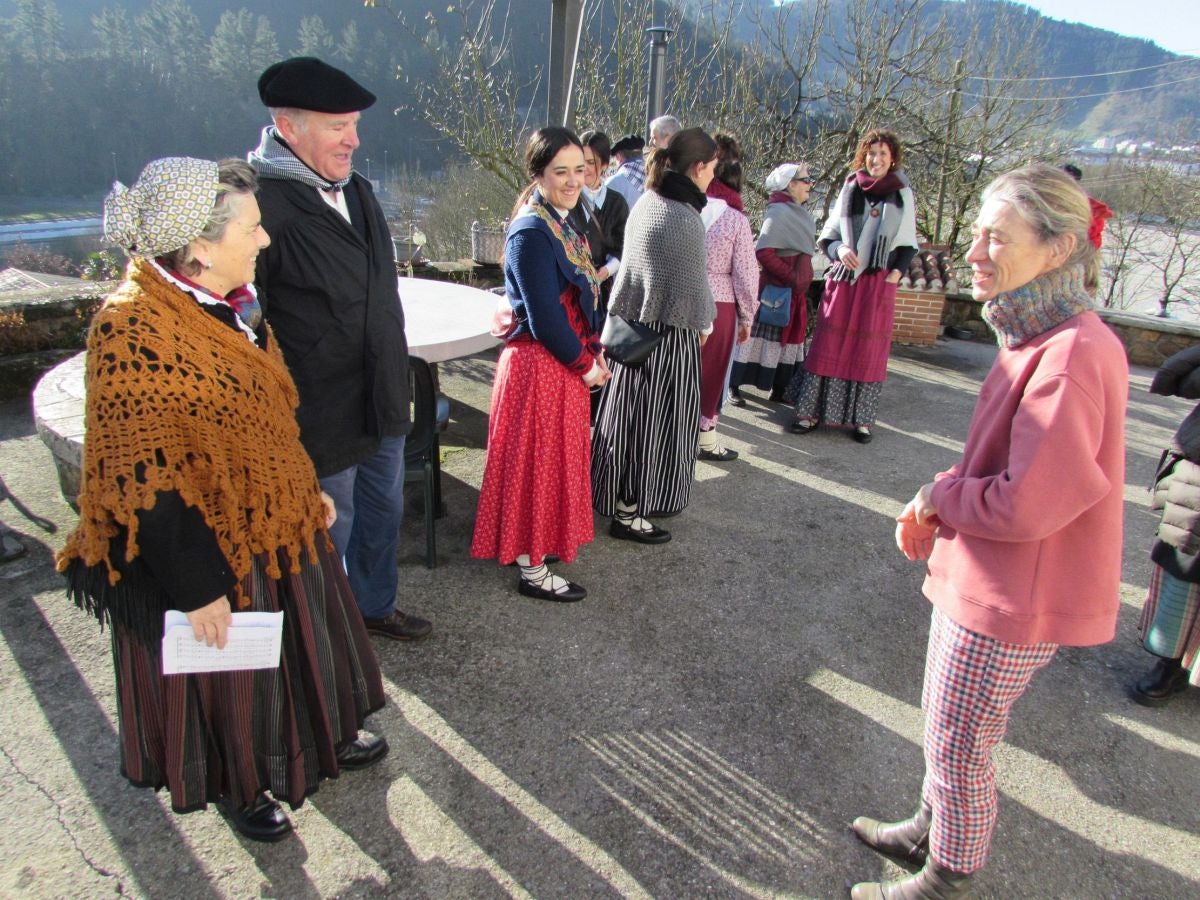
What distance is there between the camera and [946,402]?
19.0ft

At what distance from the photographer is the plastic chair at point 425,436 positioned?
290cm

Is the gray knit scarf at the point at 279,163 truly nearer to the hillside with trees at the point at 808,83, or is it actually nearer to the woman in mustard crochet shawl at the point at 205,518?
the woman in mustard crochet shawl at the point at 205,518

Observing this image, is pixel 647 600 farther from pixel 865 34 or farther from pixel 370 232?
pixel 865 34

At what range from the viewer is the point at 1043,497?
1.37 m

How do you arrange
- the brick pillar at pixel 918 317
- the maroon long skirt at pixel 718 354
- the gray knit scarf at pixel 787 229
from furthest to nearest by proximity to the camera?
the brick pillar at pixel 918 317
the gray knit scarf at pixel 787 229
the maroon long skirt at pixel 718 354

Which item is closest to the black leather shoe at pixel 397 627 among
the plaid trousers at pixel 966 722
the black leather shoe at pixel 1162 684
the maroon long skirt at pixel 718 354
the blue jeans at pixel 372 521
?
the blue jeans at pixel 372 521

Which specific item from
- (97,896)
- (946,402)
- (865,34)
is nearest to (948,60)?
(865,34)

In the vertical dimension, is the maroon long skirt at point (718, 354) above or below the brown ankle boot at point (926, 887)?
above

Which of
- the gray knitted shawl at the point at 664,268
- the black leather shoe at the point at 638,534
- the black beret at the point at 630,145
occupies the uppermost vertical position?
the black beret at the point at 630,145

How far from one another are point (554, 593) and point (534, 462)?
1.78 ft

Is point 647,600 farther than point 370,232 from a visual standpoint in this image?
Yes

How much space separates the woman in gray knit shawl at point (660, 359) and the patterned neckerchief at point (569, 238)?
36 centimetres

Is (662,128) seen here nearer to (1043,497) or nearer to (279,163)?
(279,163)

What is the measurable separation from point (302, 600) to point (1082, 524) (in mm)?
1675
